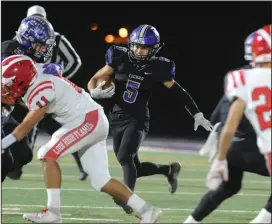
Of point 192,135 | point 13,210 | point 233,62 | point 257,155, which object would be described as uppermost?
point 257,155

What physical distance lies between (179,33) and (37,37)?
1218 centimetres

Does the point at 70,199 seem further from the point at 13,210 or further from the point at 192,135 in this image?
the point at 192,135

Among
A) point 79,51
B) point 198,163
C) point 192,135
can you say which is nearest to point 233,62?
point 192,135

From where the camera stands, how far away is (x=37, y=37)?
20.6ft

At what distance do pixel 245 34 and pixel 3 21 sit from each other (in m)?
4.75

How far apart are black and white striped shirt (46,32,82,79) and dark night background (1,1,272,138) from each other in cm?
936

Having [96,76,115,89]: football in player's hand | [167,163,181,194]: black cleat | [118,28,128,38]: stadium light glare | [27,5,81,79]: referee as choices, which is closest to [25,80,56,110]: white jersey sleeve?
[96,76,115,89]: football in player's hand

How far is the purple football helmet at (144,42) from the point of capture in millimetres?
6992

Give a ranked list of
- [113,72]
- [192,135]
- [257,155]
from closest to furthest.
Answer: [257,155], [113,72], [192,135]

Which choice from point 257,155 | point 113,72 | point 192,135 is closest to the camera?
point 257,155

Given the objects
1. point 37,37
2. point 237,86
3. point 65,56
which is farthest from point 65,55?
point 237,86

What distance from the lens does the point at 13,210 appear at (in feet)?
21.9

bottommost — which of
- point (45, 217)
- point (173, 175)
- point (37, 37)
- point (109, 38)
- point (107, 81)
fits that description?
point (109, 38)

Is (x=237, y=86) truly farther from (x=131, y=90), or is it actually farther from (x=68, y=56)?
A: (x=68, y=56)
